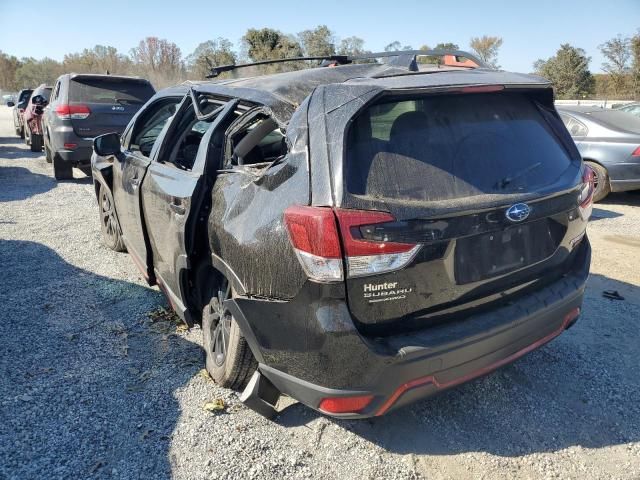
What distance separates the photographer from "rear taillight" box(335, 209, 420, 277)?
6.28 feet

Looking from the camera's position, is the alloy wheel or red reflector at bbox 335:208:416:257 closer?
red reflector at bbox 335:208:416:257

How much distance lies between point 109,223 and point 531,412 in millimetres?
4423

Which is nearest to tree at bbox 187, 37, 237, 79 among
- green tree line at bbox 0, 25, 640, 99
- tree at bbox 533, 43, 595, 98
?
green tree line at bbox 0, 25, 640, 99

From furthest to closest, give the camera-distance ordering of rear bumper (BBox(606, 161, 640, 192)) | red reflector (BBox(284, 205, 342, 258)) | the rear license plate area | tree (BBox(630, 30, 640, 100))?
tree (BBox(630, 30, 640, 100)), rear bumper (BBox(606, 161, 640, 192)), the rear license plate area, red reflector (BBox(284, 205, 342, 258))

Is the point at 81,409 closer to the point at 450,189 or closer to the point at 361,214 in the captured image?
the point at 361,214

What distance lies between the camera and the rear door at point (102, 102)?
8.70 meters

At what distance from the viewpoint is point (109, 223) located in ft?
17.7

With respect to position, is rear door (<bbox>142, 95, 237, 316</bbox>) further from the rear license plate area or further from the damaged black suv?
the rear license plate area

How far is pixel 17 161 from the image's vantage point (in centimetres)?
1216

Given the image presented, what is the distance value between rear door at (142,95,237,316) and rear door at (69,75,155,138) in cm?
597

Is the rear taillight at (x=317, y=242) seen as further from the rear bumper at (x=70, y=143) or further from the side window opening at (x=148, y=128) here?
the rear bumper at (x=70, y=143)

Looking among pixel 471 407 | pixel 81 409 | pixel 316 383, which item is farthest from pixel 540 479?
pixel 81 409

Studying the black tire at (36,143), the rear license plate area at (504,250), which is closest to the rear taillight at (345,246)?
the rear license plate area at (504,250)

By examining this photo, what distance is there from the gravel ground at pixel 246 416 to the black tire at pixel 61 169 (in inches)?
234
